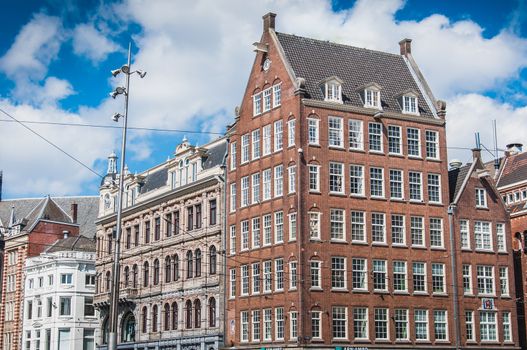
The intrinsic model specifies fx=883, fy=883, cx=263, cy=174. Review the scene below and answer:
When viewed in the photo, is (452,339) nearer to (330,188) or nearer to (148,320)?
(330,188)

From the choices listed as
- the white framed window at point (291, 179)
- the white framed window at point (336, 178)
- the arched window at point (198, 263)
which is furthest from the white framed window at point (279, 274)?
the arched window at point (198, 263)

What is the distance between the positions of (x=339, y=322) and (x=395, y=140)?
1295 cm

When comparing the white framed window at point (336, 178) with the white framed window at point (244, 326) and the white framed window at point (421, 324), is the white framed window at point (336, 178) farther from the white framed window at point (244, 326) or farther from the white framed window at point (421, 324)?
the white framed window at point (244, 326)

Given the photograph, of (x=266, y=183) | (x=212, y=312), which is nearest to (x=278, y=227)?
(x=266, y=183)

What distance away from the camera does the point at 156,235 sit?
7281 centimetres

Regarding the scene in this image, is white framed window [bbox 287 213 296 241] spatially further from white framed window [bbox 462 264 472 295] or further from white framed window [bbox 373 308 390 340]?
white framed window [bbox 462 264 472 295]

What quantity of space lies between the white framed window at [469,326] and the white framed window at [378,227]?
8.00 metres

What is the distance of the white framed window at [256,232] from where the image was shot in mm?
58625

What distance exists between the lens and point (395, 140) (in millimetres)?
58969

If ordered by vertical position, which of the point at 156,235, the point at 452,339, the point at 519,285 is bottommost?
the point at 452,339

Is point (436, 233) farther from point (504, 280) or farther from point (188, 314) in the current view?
point (188, 314)

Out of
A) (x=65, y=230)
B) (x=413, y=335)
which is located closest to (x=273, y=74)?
(x=413, y=335)

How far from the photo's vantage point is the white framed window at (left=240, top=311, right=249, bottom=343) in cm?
5875

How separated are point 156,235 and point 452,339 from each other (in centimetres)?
2663
